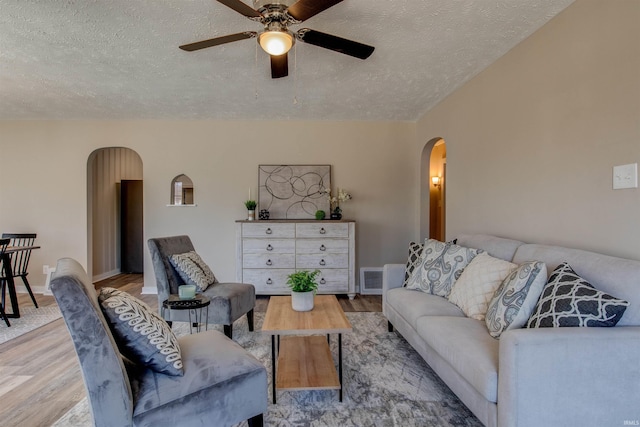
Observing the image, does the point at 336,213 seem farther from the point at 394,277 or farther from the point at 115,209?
the point at 115,209

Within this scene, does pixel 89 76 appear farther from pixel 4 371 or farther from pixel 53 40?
pixel 4 371

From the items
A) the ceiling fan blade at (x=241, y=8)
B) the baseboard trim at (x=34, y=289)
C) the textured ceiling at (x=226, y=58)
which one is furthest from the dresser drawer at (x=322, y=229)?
the baseboard trim at (x=34, y=289)

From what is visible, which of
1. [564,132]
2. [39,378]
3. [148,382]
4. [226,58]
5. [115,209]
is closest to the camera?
[148,382]

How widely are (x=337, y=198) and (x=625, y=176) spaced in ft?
10.8

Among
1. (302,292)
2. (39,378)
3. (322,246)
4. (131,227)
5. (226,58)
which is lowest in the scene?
(39,378)

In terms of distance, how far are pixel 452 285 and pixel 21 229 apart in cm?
574

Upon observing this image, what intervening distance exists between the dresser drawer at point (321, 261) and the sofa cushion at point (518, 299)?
253 cm

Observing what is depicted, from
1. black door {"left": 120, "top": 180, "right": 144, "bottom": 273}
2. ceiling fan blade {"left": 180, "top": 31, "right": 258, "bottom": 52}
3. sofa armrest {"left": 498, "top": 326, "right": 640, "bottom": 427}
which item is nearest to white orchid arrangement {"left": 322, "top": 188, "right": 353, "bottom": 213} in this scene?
ceiling fan blade {"left": 180, "top": 31, "right": 258, "bottom": 52}

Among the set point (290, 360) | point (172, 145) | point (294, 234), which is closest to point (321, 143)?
point (294, 234)

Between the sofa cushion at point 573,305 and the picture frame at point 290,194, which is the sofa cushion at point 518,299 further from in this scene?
the picture frame at point 290,194

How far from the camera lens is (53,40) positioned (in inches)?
97.1

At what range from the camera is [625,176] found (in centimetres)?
175

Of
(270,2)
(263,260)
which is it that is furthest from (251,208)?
(270,2)

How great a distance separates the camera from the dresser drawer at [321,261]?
4312 millimetres
